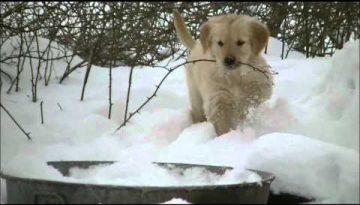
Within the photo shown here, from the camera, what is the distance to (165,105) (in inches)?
177

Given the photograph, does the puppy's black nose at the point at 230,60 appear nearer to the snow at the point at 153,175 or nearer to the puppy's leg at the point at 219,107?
the puppy's leg at the point at 219,107

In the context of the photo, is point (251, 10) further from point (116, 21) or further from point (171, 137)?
point (171, 137)

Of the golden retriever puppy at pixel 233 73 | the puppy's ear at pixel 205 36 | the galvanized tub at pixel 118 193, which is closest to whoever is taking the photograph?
the galvanized tub at pixel 118 193

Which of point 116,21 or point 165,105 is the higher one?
point 116,21

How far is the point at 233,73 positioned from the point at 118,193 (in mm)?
2323

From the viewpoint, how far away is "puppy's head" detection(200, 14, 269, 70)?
154 inches

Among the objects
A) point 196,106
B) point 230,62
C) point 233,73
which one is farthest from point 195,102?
point 230,62

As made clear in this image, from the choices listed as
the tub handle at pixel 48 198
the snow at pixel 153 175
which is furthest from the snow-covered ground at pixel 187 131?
the tub handle at pixel 48 198

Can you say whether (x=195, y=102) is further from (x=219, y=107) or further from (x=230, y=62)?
(x=230, y=62)

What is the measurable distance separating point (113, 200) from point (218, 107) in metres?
2.26

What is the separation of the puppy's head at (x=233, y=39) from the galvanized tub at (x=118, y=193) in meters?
1.98

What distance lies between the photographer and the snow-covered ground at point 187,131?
7.40 ft

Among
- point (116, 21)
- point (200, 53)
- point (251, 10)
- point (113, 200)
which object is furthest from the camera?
point (251, 10)

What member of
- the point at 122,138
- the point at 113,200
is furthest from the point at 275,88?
the point at 113,200
